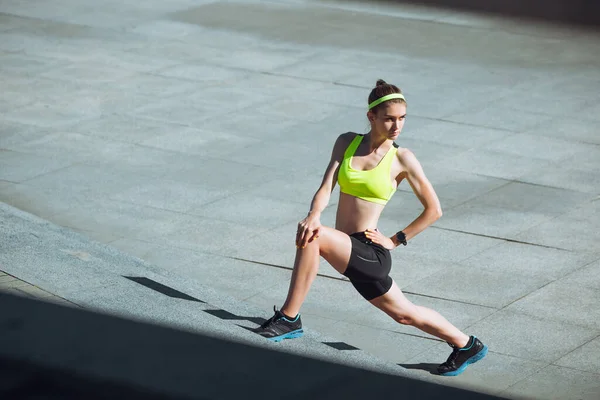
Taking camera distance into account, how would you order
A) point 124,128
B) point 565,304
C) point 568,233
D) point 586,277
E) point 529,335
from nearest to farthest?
point 529,335, point 565,304, point 586,277, point 568,233, point 124,128

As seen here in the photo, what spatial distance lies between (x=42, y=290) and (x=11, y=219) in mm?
2085

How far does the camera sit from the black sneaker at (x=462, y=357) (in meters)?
7.45

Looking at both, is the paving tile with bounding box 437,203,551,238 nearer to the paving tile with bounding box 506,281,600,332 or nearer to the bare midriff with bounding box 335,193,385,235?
the paving tile with bounding box 506,281,600,332

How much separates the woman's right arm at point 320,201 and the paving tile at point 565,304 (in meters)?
2.40

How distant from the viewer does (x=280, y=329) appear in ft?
23.8

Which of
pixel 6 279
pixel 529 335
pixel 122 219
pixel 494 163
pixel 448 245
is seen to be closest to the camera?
pixel 6 279

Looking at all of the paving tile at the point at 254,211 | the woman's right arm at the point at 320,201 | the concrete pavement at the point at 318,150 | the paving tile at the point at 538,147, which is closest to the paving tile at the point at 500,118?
the concrete pavement at the point at 318,150

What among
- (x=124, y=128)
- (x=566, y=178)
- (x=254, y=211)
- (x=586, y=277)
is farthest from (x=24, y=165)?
(x=586, y=277)

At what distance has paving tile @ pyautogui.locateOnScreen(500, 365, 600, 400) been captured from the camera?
23.8ft

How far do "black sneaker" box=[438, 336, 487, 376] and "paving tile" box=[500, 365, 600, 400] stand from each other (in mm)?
330

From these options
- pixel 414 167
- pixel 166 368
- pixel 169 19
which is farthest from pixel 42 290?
pixel 169 19

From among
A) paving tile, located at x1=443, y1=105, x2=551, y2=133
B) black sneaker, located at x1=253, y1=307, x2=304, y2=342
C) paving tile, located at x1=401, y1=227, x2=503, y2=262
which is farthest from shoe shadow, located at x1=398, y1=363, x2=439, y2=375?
paving tile, located at x1=443, y1=105, x2=551, y2=133

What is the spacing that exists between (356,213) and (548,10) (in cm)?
1554

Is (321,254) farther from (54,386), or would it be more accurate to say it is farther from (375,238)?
(54,386)
